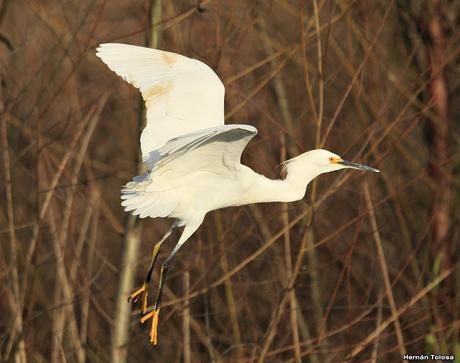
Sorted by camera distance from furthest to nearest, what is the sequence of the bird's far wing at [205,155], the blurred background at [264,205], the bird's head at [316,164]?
the bird's head at [316,164] < the blurred background at [264,205] < the bird's far wing at [205,155]

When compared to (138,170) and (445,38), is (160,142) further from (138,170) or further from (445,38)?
(445,38)

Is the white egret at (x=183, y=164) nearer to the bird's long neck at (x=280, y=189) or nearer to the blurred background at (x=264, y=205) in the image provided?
the bird's long neck at (x=280, y=189)

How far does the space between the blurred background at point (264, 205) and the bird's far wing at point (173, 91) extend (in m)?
0.19

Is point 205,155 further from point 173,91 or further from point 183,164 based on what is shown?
point 173,91

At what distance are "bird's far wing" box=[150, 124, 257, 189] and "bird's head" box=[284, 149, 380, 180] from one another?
1.60ft

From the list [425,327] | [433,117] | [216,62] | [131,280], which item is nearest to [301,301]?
[425,327]

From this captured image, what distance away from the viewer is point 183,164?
15.7 ft

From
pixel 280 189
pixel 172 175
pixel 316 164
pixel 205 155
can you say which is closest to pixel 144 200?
pixel 172 175

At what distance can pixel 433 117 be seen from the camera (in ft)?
22.2

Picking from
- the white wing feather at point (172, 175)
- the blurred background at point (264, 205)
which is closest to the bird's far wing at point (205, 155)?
the white wing feather at point (172, 175)

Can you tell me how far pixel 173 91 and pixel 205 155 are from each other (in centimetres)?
61

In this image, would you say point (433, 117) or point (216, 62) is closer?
point (216, 62)

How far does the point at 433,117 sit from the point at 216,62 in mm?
2231

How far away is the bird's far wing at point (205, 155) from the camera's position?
3900mm
